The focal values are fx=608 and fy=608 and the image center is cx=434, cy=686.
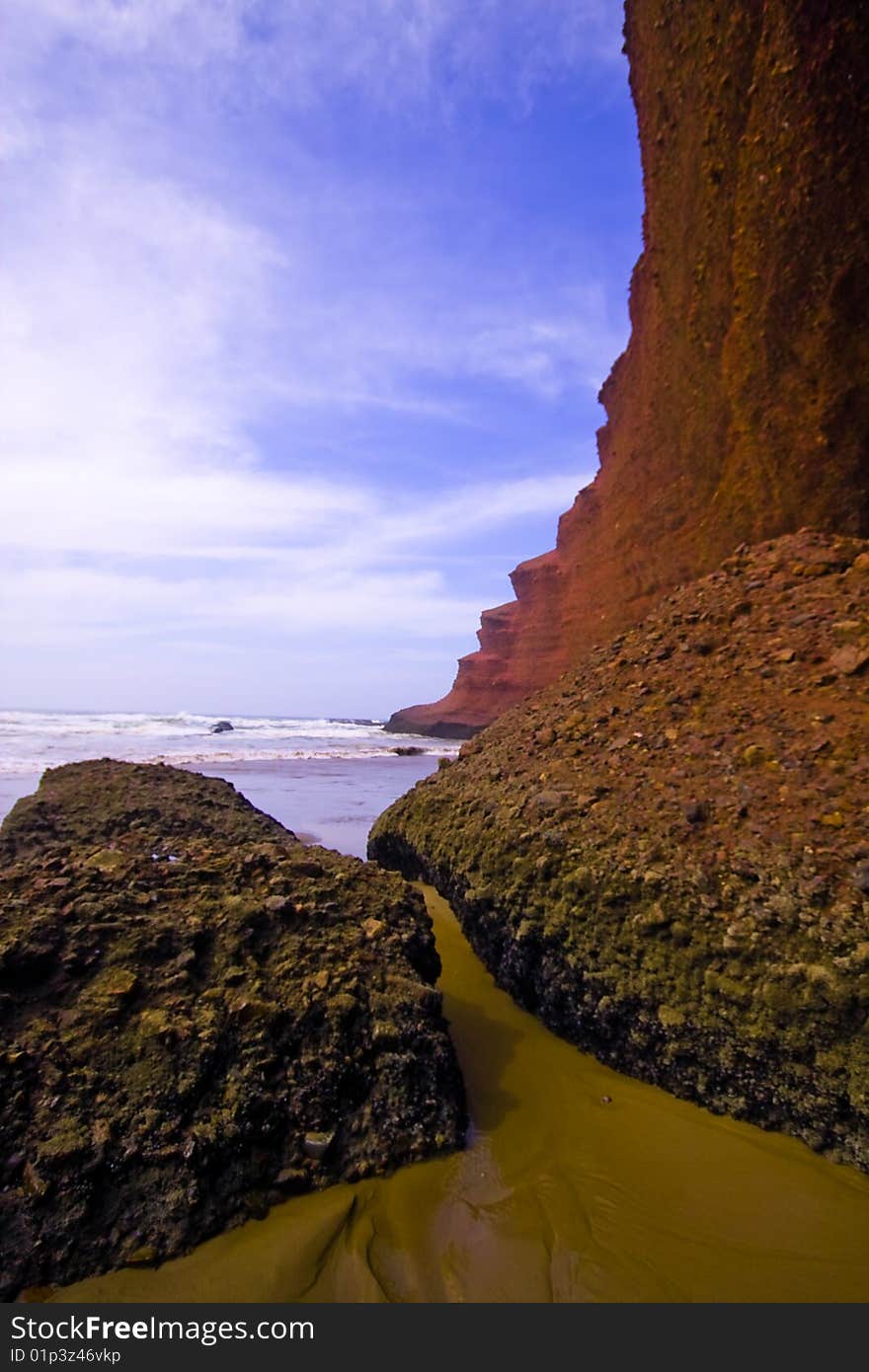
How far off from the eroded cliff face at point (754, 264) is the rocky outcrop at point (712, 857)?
1838mm

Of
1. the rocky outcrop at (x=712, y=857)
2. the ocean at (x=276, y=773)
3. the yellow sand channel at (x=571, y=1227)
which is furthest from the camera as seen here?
the ocean at (x=276, y=773)

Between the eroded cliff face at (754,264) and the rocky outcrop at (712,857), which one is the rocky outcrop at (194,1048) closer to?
the rocky outcrop at (712,857)

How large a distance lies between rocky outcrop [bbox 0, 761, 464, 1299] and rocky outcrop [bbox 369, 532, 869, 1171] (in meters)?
0.59

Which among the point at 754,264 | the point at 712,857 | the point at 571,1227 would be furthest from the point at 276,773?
the point at 571,1227

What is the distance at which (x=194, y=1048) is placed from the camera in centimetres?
174

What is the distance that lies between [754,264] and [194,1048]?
6.27 metres

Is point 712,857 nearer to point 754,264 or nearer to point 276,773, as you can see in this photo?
point 754,264

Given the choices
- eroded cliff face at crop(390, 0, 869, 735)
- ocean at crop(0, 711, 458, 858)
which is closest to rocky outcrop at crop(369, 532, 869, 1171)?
eroded cliff face at crop(390, 0, 869, 735)

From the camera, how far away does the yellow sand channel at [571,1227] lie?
1.38 metres

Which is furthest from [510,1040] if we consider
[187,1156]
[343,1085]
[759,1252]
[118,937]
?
[118,937]

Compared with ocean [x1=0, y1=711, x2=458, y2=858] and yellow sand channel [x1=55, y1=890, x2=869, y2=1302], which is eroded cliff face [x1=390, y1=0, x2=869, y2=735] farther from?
ocean [x1=0, y1=711, x2=458, y2=858]

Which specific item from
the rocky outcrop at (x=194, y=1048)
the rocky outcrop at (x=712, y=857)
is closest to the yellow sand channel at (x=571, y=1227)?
the rocky outcrop at (x=194, y=1048)

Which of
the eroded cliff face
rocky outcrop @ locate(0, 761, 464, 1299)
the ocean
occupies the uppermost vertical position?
the eroded cliff face

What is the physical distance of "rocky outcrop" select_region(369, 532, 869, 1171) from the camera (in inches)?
70.8
